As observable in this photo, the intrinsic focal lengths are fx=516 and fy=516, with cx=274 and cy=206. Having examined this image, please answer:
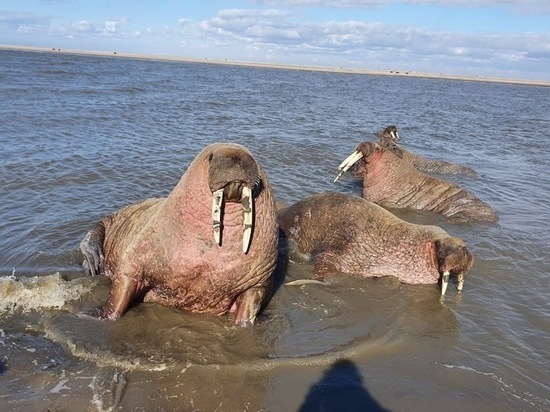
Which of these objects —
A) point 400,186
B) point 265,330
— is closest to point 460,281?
point 265,330

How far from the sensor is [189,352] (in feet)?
12.8

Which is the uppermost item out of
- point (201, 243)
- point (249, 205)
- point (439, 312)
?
point (249, 205)

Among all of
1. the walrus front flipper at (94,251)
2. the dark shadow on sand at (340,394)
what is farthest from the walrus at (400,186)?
the dark shadow on sand at (340,394)

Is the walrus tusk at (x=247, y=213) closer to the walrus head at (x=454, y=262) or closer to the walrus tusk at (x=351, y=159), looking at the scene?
the walrus head at (x=454, y=262)

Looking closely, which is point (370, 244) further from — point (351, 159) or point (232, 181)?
point (351, 159)

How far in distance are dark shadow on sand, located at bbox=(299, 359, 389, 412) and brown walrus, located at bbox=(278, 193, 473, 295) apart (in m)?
1.96

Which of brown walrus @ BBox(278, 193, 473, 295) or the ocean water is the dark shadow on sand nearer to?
the ocean water

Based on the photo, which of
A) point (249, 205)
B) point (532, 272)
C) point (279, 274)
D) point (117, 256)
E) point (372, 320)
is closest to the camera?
point (249, 205)

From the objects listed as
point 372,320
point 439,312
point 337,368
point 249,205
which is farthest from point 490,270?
point 249,205

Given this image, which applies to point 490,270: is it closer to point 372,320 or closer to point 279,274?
point 372,320

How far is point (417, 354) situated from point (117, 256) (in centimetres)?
296

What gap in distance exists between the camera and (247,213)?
12.7 feet

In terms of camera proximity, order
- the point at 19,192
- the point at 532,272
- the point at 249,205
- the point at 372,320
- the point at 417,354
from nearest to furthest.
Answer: the point at 249,205, the point at 417,354, the point at 372,320, the point at 532,272, the point at 19,192

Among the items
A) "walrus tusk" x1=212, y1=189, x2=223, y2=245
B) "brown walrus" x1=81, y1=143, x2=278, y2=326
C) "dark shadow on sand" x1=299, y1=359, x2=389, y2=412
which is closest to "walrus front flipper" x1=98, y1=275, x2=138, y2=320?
"brown walrus" x1=81, y1=143, x2=278, y2=326
